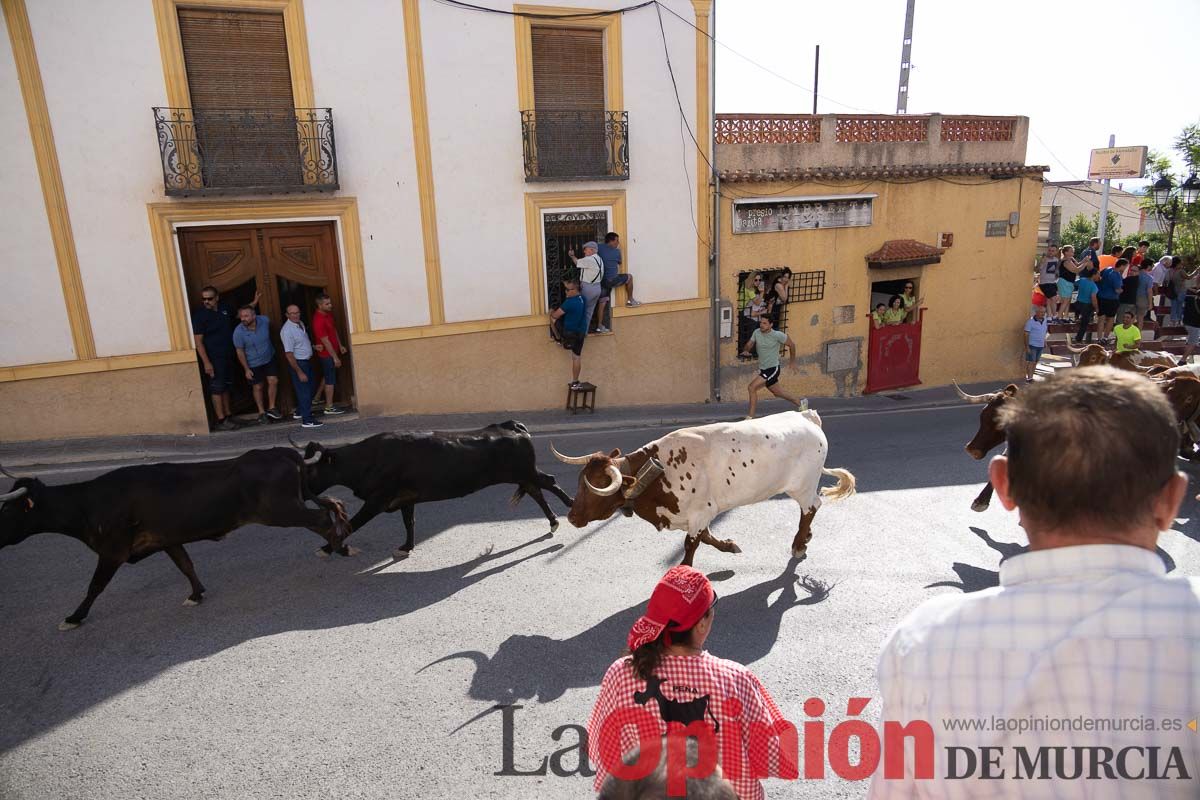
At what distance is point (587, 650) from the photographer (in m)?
5.13

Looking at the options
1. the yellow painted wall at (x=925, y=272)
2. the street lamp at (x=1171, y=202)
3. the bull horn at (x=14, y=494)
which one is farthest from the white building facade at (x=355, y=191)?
the street lamp at (x=1171, y=202)

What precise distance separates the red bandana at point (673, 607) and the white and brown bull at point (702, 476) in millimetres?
2810

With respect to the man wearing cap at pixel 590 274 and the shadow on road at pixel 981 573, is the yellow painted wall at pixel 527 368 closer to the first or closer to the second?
the man wearing cap at pixel 590 274

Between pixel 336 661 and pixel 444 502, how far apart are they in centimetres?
301

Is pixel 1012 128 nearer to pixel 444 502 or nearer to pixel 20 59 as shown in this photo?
pixel 444 502

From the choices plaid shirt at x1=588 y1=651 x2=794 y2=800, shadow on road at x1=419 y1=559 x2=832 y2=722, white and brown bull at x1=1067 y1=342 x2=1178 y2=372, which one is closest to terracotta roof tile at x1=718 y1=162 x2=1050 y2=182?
white and brown bull at x1=1067 y1=342 x2=1178 y2=372

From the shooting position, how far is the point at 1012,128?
15.5 meters

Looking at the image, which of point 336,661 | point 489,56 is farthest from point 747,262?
point 336,661

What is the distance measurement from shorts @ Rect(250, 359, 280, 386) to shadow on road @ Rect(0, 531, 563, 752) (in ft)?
15.1

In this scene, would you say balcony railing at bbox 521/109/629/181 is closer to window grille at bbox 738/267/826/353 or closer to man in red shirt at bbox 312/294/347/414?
window grille at bbox 738/267/826/353

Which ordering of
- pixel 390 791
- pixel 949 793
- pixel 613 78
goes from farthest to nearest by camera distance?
pixel 613 78
pixel 390 791
pixel 949 793

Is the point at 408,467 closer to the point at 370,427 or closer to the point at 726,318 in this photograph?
the point at 370,427

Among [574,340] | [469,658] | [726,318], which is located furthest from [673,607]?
[726,318]

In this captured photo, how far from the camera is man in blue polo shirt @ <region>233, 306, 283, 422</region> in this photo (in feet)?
34.2
